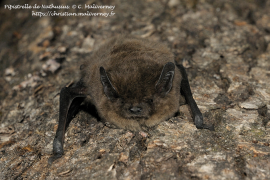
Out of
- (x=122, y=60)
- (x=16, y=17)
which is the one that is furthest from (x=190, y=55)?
(x=16, y=17)

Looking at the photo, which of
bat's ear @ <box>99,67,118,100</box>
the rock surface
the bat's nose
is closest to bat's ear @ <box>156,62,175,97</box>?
the bat's nose

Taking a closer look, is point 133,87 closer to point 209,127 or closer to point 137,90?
point 137,90

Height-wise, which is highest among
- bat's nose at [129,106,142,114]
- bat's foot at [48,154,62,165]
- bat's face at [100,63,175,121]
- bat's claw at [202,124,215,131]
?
bat's face at [100,63,175,121]

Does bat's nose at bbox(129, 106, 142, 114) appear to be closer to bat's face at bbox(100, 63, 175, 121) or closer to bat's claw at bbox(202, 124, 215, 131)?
bat's face at bbox(100, 63, 175, 121)

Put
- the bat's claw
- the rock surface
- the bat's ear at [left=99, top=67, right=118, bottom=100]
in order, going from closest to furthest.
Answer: the rock surface → the bat's ear at [left=99, top=67, right=118, bottom=100] → the bat's claw

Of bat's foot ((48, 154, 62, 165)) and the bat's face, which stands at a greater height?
the bat's face

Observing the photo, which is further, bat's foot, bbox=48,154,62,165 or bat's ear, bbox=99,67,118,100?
bat's foot, bbox=48,154,62,165

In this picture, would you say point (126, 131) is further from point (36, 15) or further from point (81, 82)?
point (36, 15)
